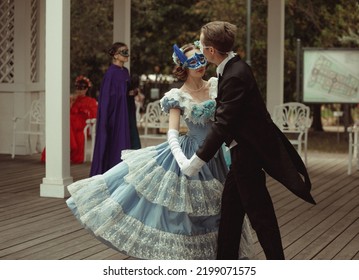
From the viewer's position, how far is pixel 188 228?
18.2ft

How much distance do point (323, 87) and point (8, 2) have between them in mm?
6046

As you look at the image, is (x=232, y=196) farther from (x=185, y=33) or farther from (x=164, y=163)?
(x=185, y=33)

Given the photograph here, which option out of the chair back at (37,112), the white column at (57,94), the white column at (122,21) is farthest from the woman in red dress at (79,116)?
the white column at (57,94)

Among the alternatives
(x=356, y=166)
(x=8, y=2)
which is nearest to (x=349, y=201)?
(x=356, y=166)

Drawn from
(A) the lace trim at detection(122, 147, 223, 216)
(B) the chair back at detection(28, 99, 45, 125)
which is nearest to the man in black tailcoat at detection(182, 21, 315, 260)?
(A) the lace trim at detection(122, 147, 223, 216)

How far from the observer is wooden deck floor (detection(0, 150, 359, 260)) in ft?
21.0

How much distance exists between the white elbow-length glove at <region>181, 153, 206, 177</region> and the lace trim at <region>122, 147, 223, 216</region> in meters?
0.52

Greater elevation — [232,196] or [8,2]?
[8,2]

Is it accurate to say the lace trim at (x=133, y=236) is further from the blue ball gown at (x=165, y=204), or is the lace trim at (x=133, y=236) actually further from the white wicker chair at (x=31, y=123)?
the white wicker chair at (x=31, y=123)

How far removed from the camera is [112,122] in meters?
10.3

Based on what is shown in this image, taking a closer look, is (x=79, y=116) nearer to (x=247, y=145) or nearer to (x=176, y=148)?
(x=176, y=148)

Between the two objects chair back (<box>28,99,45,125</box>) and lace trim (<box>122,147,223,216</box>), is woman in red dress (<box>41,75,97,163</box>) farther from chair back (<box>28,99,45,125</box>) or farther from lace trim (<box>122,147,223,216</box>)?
lace trim (<box>122,147,223,216</box>)

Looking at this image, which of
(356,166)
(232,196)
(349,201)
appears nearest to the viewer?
(232,196)

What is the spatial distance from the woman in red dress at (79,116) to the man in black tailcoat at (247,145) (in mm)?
8500
